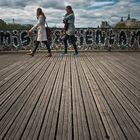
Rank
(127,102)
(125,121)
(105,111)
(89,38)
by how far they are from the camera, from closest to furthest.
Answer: (125,121), (105,111), (127,102), (89,38)

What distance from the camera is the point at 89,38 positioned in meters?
14.4

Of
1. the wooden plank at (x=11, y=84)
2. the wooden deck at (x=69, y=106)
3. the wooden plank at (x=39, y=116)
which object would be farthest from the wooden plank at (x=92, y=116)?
the wooden plank at (x=11, y=84)

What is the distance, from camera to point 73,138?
309cm

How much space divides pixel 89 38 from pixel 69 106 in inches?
415

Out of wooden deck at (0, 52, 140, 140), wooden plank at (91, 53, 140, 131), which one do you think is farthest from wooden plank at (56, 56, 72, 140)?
wooden plank at (91, 53, 140, 131)

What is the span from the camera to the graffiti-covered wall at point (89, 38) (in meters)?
14.0

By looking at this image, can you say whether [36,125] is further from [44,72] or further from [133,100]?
[44,72]

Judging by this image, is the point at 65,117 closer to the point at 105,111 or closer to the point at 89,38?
the point at 105,111

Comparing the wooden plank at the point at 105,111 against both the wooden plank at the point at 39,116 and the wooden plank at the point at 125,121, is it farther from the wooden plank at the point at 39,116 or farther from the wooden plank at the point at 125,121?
the wooden plank at the point at 39,116

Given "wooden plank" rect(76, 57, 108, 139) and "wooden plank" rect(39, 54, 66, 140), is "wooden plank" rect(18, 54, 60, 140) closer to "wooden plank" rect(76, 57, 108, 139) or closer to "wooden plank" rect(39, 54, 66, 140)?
"wooden plank" rect(39, 54, 66, 140)

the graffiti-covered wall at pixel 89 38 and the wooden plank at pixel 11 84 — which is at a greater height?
the graffiti-covered wall at pixel 89 38

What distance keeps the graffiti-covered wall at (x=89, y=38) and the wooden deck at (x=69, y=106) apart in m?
7.37

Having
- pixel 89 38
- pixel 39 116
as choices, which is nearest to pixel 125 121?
pixel 39 116

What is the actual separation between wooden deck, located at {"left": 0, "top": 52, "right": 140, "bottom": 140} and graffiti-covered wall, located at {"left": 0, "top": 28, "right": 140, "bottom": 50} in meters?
7.37
